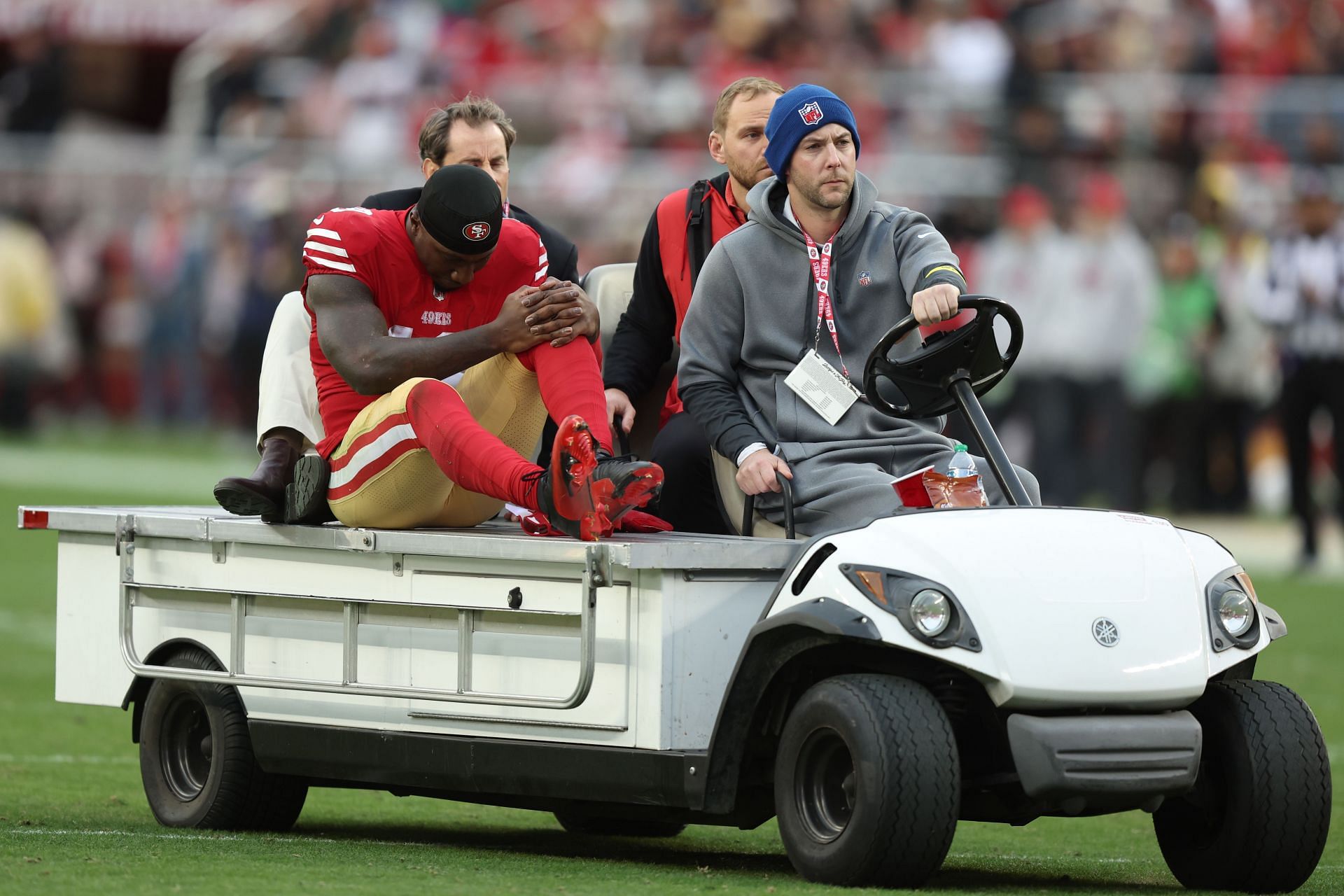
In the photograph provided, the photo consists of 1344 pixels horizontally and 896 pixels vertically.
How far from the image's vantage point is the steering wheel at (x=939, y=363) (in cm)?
591

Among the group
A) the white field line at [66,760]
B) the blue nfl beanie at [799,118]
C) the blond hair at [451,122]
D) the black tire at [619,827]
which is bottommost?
the black tire at [619,827]

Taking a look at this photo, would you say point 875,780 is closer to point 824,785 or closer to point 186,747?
point 824,785

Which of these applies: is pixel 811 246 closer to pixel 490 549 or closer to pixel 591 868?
pixel 490 549

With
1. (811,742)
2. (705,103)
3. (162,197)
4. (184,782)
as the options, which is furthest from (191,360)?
(811,742)

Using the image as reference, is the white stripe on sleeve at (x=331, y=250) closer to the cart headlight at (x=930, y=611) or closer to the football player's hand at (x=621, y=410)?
the football player's hand at (x=621, y=410)

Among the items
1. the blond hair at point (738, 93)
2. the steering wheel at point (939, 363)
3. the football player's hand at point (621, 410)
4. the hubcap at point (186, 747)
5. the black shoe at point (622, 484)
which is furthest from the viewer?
the blond hair at point (738, 93)

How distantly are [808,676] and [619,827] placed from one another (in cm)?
163

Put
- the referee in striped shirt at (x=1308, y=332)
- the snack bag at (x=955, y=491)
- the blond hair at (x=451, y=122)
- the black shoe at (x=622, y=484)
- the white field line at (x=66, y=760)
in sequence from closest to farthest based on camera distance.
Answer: the black shoe at (x=622, y=484)
the snack bag at (x=955, y=491)
the blond hair at (x=451, y=122)
the white field line at (x=66, y=760)
the referee in striped shirt at (x=1308, y=332)

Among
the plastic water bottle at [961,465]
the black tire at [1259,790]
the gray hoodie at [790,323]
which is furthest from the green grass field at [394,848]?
the gray hoodie at [790,323]

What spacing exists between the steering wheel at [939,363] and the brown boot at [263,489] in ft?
5.34

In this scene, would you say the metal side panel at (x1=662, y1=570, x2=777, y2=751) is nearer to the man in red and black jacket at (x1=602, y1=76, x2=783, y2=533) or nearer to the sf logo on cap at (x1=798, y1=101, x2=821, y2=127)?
the sf logo on cap at (x1=798, y1=101, x2=821, y2=127)

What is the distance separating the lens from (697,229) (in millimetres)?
7387

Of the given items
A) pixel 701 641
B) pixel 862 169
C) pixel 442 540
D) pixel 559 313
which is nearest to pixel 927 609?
pixel 701 641

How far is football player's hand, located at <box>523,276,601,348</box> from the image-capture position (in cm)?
613
